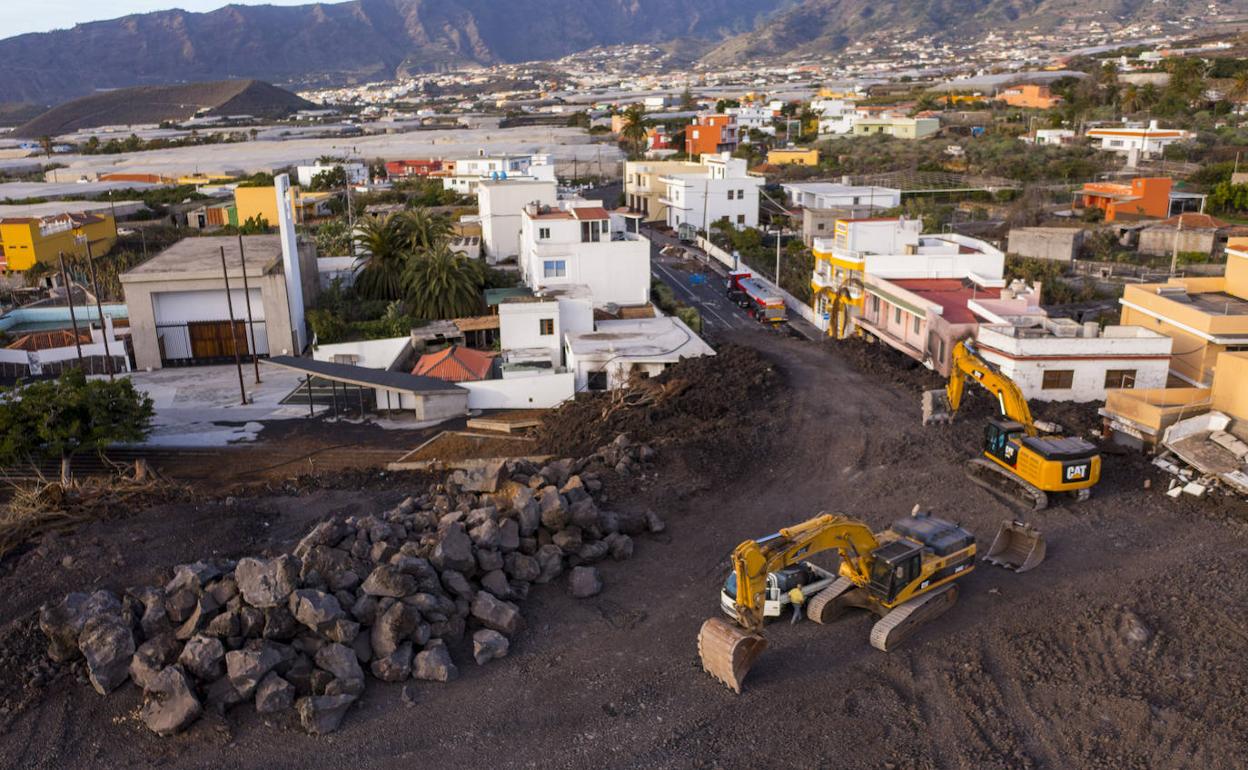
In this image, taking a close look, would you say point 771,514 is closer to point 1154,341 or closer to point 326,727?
point 326,727

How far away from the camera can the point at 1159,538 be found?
16.3 metres

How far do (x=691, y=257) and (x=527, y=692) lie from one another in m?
42.4

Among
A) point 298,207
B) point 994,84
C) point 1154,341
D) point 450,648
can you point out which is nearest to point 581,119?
point 994,84

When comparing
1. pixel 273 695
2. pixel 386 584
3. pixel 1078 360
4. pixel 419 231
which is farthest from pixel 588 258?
pixel 273 695

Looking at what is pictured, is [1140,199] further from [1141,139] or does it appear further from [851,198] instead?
[1141,139]

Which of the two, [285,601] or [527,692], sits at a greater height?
[285,601]

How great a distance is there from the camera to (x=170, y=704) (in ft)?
37.5

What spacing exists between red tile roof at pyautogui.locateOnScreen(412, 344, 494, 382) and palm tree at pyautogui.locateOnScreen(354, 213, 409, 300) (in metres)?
10.4

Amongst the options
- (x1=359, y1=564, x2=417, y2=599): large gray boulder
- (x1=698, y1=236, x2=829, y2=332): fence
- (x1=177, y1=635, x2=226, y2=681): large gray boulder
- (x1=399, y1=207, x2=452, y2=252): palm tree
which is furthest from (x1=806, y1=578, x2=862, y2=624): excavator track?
(x1=399, y1=207, x2=452, y2=252): palm tree

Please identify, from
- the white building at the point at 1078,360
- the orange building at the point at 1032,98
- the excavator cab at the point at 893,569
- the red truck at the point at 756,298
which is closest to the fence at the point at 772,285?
the red truck at the point at 756,298

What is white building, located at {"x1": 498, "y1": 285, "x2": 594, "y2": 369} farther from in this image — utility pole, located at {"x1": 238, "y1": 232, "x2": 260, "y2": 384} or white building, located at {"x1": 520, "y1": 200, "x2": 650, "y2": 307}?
utility pole, located at {"x1": 238, "y1": 232, "x2": 260, "y2": 384}

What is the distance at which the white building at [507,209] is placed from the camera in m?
46.3

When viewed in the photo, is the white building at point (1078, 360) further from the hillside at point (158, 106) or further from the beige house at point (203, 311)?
the hillside at point (158, 106)

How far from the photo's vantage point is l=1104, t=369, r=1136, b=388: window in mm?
24312
